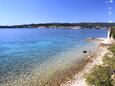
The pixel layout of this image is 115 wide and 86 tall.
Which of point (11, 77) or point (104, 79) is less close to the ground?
point (104, 79)

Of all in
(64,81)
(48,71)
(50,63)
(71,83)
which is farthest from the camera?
(50,63)

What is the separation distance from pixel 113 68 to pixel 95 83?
668 centimetres

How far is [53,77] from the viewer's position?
26359 mm

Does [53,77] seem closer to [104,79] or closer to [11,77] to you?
[11,77]

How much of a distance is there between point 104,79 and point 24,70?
49.3 ft

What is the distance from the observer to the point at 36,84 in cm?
2383

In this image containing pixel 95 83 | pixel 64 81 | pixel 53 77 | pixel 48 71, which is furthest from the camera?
pixel 48 71

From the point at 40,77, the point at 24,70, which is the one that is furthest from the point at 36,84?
the point at 24,70

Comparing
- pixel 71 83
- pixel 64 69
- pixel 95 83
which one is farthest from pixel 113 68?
pixel 64 69

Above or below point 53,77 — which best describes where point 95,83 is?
above

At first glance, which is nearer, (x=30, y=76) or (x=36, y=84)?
(x=36, y=84)

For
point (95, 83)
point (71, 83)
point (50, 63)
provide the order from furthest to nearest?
point (50, 63) → point (71, 83) → point (95, 83)

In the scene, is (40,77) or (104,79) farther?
(40,77)

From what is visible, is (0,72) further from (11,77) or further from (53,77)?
(53,77)
